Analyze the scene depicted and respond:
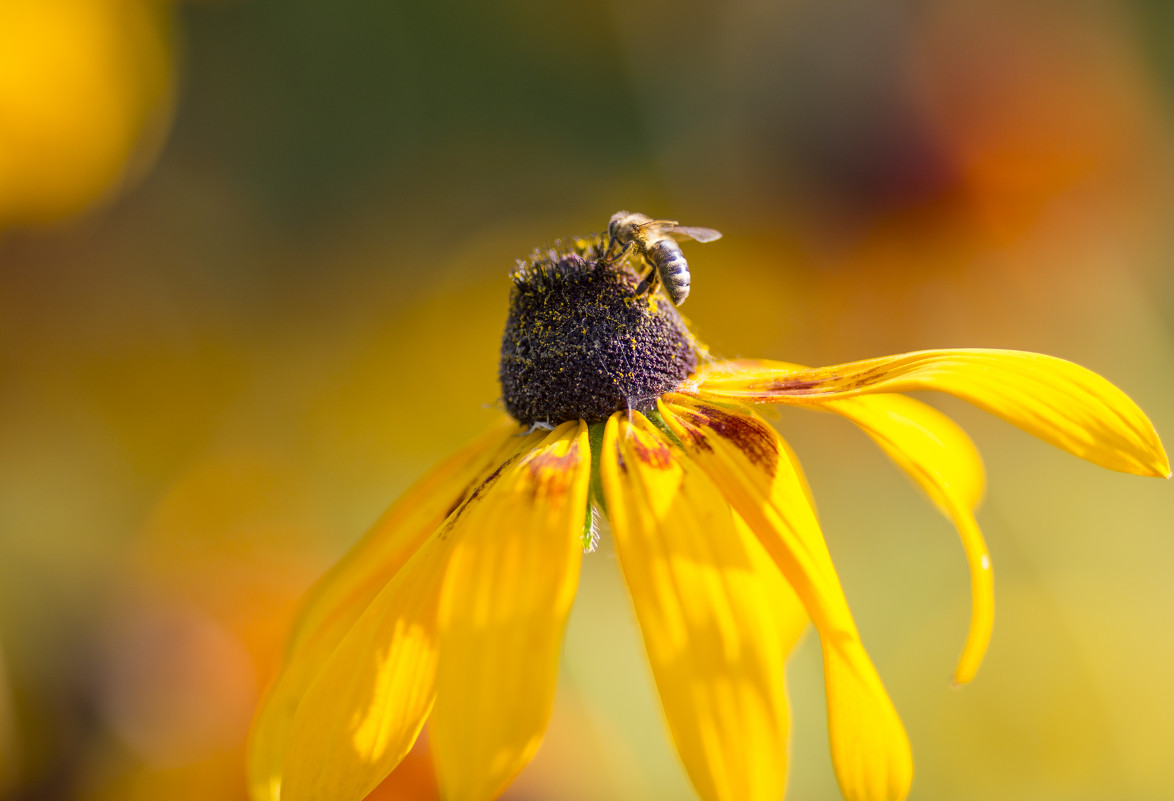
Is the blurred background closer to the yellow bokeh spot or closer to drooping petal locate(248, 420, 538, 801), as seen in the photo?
the yellow bokeh spot

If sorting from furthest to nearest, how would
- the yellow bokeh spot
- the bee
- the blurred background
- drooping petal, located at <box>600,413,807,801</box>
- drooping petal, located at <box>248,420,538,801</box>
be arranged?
1. the yellow bokeh spot
2. the blurred background
3. the bee
4. drooping petal, located at <box>248,420,538,801</box>
5. drooping petal, located at <box>600,413,807,801</box>

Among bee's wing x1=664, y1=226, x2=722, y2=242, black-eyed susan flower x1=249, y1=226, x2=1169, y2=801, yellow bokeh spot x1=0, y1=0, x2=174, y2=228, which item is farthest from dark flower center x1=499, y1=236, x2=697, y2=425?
yellow bokeh spot x1=0, y1=0, x2=174, y2=228

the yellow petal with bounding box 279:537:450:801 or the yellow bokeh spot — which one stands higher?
the yellow bokeh spot

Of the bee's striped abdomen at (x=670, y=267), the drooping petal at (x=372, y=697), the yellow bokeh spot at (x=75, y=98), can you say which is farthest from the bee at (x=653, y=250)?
the yellow bokeh spot at (x=75, y=98)

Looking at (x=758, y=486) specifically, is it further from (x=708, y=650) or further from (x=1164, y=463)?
(x=1164, y=463)

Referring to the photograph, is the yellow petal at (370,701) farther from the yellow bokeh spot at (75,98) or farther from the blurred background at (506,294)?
the yellow bokeh spot at (75,98)

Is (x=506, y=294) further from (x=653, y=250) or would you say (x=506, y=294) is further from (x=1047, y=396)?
(x=1047, y=396)

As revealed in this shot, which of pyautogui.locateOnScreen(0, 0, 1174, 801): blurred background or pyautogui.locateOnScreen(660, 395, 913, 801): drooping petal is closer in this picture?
pyautogui.locateOnScreen(660, 395, 913, 801): drooping petal

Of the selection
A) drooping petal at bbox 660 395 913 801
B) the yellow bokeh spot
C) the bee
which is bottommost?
drooping petal at bbox 660 395 913 801
